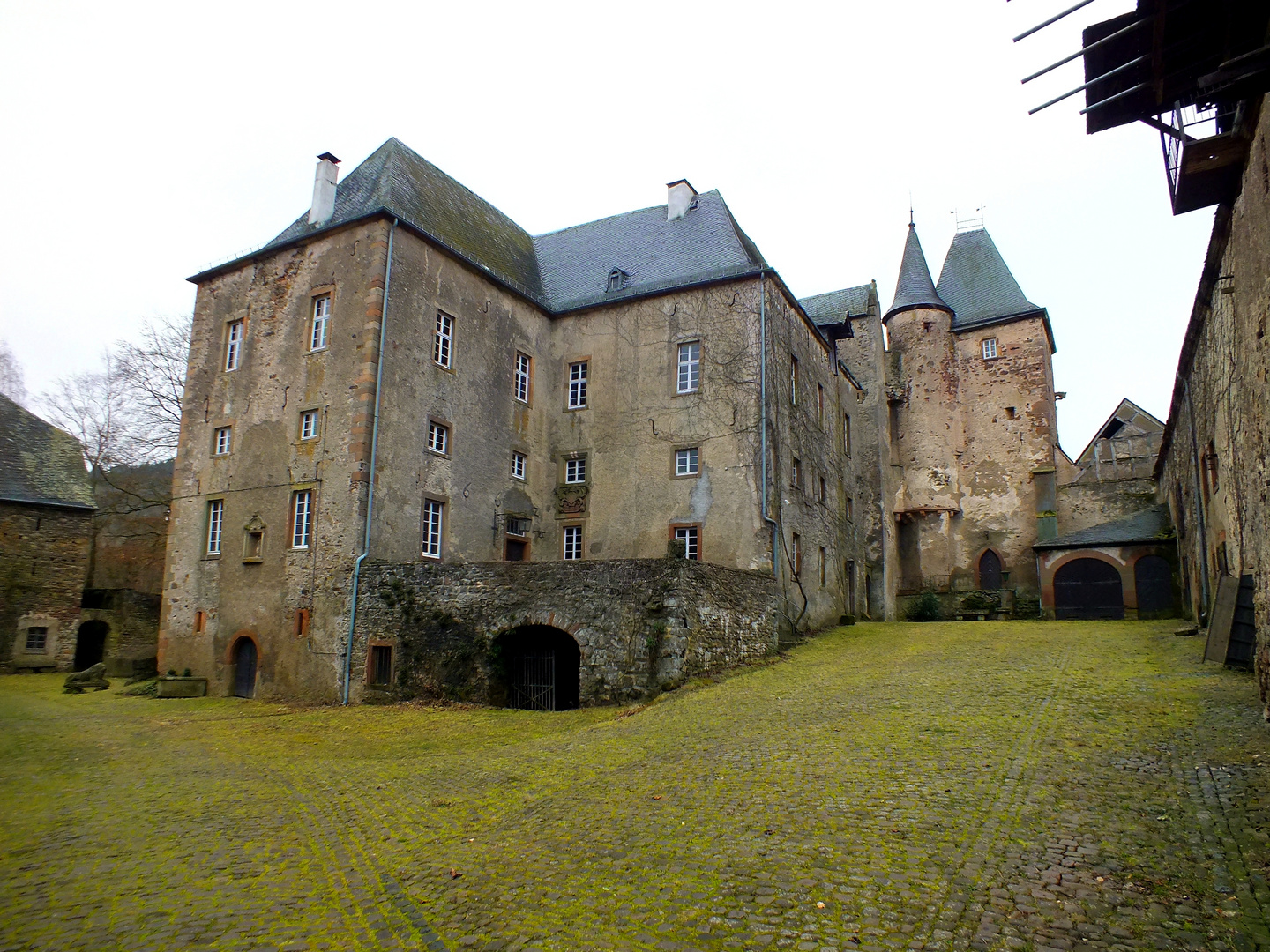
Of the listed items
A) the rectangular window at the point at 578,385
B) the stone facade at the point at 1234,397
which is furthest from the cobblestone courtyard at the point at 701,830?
the rectangular window at the point at 578,385

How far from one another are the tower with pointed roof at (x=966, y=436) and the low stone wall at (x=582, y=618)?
17154 millimetres

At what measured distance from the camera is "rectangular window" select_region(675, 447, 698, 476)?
2244 cm

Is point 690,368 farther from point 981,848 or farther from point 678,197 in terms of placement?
point 981,848

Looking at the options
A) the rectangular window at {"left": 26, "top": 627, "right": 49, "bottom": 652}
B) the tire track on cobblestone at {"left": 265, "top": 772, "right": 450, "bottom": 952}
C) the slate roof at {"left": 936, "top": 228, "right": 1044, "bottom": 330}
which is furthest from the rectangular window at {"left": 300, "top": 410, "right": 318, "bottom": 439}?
the slate roof at {"left": 936, "top": 228, "right": 1044, "bottom": 330}

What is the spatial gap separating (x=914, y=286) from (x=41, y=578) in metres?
35.2

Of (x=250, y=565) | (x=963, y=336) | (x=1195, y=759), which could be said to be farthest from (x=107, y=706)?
(x=963, y=336)

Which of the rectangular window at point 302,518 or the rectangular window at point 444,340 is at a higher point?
the rectangular window at point 444,340

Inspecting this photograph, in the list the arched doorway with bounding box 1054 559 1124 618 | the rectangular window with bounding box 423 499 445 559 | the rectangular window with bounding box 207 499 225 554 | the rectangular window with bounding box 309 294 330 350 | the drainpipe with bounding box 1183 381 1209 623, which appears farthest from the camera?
the arched doorway with bounding box 1054 559 1124 618

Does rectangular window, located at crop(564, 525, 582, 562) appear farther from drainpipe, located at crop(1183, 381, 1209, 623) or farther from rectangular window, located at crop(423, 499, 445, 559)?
drainpipe, located at crop(1183, 381, 1209, 623)

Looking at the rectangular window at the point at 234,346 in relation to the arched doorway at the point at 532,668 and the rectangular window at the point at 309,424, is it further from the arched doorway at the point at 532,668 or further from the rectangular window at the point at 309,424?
the arched doorway at the point at 532,668

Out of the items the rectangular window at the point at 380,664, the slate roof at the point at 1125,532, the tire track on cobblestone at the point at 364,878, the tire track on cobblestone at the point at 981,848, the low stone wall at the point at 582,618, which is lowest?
the tire track on cobblestone at the point at 364,878

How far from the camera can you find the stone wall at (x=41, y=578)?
2762 cm

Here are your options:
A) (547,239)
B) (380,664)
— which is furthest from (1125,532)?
(380,664)

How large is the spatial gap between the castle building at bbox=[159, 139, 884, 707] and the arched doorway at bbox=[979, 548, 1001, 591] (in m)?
9.80
